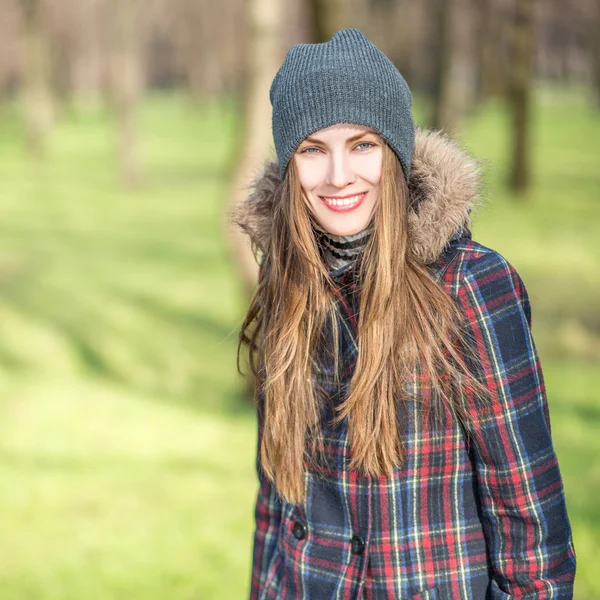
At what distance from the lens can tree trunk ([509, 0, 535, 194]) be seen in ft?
52.6

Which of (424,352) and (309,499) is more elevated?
(424,352)

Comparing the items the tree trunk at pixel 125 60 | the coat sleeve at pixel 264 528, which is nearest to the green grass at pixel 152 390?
the coat sleeve at pixel 264 528

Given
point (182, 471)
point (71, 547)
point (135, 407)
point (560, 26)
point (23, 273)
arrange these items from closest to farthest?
point (71, 547) → point (182, 471) → point (135, 407) → point (23, 273) → point (560, 26)

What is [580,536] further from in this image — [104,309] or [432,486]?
[104,309]

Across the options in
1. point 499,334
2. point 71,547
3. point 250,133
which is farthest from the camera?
point 250,133

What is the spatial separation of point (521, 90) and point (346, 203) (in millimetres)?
15028

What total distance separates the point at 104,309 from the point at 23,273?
9.47 feet

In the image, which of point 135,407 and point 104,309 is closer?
point 135,407

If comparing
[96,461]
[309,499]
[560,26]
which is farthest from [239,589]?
[560,26]

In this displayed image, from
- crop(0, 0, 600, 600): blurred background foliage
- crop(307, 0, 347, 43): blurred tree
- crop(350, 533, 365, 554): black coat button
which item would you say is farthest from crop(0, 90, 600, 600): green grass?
crop(307, 0, 347, 43): blurred tree

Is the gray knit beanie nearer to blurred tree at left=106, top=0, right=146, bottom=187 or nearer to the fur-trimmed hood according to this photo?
the fur-trimmed hood

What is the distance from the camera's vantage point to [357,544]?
6.32 feet

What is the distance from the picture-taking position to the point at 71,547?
477 centimetres

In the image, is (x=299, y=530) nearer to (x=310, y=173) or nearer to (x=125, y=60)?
(x=310, y=173)
